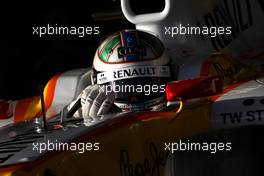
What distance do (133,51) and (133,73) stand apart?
0.12 metres

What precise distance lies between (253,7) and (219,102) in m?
1.72

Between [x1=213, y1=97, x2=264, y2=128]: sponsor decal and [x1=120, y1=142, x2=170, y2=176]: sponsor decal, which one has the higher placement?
[x1=213, y1=97, x2=264, y2=128]: sponsor decal

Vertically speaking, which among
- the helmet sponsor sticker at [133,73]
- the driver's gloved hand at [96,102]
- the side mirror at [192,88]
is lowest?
the driver's gloved hand at [96,102]

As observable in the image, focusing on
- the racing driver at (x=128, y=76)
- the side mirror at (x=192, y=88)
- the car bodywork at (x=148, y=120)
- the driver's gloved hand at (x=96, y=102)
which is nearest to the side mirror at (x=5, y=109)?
the car bodywork at (x=148, y=120)

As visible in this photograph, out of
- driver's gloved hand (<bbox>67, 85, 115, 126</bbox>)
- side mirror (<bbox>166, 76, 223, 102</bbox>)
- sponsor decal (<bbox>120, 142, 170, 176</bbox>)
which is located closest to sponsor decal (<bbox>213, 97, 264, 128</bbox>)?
side mirror (<bbox>166, 76, 223, 102</bbox>)

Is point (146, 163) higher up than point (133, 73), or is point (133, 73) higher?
point (133, 73)

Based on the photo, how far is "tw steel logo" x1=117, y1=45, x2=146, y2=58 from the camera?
286cm

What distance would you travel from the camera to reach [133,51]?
9.41 feet

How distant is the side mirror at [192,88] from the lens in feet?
7.89

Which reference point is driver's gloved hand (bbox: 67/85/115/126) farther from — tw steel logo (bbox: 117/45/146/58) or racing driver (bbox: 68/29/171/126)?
tw steel logo (bbox: 117/45/146/58)

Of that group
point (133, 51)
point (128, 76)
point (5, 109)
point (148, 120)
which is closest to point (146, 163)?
point (148, 120)

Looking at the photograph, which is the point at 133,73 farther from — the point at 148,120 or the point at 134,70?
the point at 148,120

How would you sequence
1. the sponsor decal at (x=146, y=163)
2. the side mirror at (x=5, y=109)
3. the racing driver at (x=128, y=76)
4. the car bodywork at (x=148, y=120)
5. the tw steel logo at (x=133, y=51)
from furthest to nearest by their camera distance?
1. the side mirror at (x=5, y=109)
2. the tw steel logo at (x=133, y=51)
3. the racing driver at (x=128, y=76)
4. the sponsor decal at (x=146, y=163)
5. the car bodywork at (x=148, y=120)

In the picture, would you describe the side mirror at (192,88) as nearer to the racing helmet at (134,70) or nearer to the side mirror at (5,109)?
the racing helmet at (134,70)
